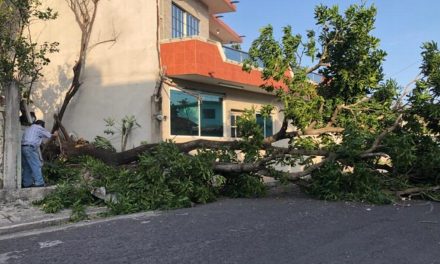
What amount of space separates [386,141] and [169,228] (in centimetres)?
557

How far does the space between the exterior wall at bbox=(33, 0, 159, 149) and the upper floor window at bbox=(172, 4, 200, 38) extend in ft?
5.29

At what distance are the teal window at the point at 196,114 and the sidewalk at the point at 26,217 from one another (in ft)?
20.9

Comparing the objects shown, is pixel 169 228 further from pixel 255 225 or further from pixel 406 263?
pixel 406 263

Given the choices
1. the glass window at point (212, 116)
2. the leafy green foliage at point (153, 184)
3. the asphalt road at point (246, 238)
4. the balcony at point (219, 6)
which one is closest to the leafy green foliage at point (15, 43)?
the leafy green foliage at point (153, 184)

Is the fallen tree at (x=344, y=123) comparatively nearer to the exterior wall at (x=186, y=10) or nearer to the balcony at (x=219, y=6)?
the exterior wall at (x=186, y=10)

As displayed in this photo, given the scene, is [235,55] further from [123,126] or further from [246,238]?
[246,238]

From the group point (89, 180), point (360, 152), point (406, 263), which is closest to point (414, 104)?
point (360, 152)

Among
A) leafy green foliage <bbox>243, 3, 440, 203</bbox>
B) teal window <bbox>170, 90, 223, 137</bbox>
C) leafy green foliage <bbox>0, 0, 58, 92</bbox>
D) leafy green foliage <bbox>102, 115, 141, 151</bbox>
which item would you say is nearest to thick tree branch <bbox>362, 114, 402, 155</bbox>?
leafy green foliage <bbox>243, 3, 440, 203</bbox>

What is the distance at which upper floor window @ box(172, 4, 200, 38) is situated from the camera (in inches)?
664

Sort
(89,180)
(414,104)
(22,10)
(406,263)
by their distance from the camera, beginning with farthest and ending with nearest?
1. (22,10)
2. (414,104)
3. (89,180)
4. (406,263)

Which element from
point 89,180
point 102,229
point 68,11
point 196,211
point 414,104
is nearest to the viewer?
point 102,229

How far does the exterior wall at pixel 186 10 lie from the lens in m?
15.6

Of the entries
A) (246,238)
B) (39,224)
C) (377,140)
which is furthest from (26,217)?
(377,140)

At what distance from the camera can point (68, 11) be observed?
55.2 feet
